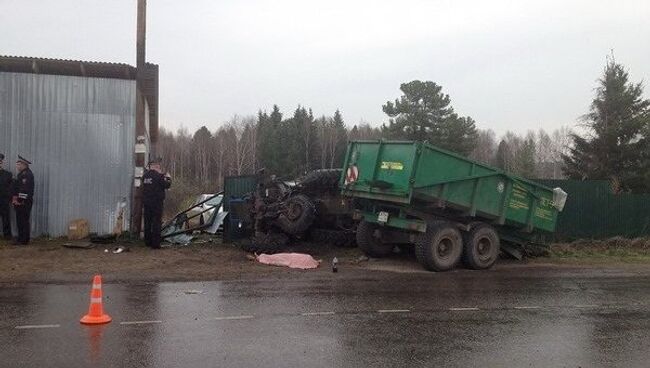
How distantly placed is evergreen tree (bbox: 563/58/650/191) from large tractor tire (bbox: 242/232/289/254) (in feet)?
67.6

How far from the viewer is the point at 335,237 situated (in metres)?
14.3

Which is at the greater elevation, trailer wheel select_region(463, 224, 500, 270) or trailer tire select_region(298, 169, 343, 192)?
trailer tire select_region(298, 169, 343, 192)

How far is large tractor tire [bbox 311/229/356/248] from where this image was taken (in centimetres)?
1428

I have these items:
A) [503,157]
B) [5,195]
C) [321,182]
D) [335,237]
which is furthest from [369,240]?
[503,157]

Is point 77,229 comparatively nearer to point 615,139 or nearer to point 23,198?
point 23,198

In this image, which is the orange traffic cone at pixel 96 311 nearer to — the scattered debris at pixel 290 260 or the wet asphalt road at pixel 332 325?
the wet asphalt road at pixel 332 325

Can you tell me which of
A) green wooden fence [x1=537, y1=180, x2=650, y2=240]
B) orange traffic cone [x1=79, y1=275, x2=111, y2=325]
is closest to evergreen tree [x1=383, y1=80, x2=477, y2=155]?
green wooden fence [x1=537, y1=180, x2=650, y2=240]

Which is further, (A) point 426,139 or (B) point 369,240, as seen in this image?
(A) point 426,139

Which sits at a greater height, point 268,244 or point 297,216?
point 297,216

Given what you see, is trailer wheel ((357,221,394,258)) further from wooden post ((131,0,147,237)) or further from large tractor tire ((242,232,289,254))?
wooden post ((131,0,147,237))

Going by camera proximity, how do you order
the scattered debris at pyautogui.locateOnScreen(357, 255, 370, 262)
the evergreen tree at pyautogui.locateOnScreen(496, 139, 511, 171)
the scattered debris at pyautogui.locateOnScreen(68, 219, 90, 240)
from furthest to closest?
the evergreen tree at pyautogui.locateOnScreen(496, 139, 511, 171) < the scattered debris at pyautogui.locateOnScreen(68, 219, 90, 240) < the scattered debris at pyautogui.locateOnScreen(357, 255, 370, 262)

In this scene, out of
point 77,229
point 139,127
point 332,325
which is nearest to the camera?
point 332,325

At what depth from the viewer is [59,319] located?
7285mm

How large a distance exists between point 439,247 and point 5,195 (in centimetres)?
976
